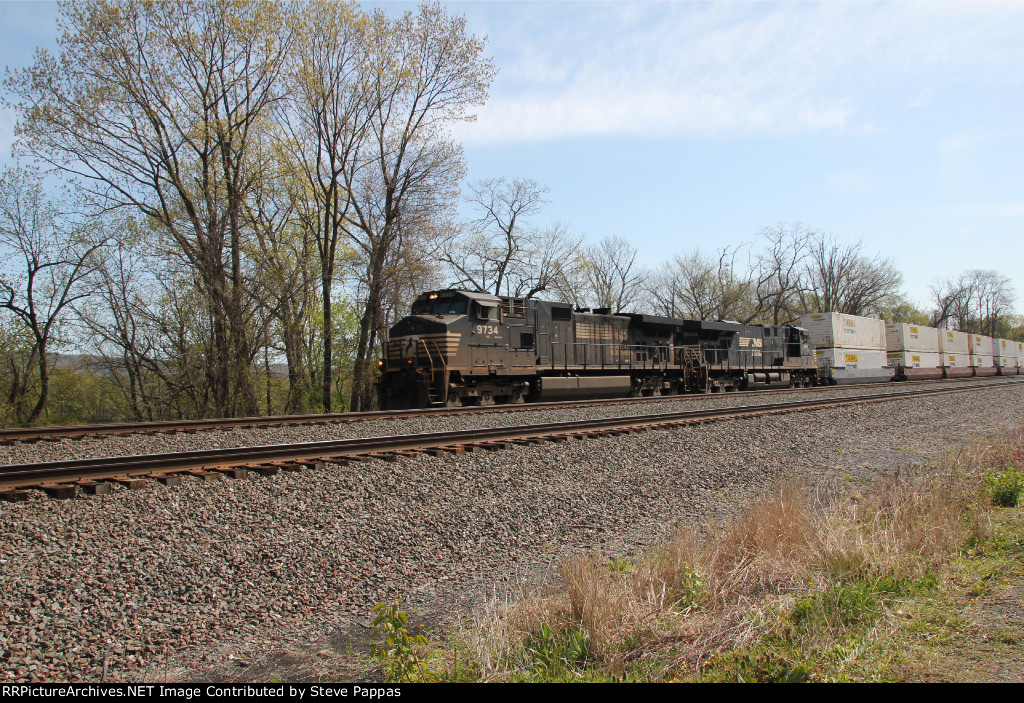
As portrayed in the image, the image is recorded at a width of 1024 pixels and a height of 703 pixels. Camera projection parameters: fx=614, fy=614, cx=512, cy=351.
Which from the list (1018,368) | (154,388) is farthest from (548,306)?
(1018,368)

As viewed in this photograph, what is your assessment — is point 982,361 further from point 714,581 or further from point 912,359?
point 714,581

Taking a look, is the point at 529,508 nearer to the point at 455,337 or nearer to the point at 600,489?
the point at 600,489

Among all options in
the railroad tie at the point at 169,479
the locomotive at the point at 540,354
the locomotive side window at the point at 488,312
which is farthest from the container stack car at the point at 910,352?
the railroad tie at the point at 169,479

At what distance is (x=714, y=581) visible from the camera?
13.1ft

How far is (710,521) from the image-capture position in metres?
5.52

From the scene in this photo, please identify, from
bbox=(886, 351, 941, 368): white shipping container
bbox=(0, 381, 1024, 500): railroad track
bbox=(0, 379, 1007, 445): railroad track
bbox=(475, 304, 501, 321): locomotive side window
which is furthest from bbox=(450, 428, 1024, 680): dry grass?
bbox=(886, 351, 941, 368): white shipping container

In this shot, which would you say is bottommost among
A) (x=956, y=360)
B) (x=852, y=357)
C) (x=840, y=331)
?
(x=956, y=360)

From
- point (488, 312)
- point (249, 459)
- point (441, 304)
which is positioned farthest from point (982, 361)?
point (249, 459)

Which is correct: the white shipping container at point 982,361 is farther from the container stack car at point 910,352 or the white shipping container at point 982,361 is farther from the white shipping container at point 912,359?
the white shipping container at point 912,359

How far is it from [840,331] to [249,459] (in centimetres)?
→ 3033

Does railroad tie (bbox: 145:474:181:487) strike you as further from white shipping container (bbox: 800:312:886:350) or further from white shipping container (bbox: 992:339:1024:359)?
white shipping container (bbox: 992:339:1024:359)

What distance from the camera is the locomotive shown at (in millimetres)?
15492

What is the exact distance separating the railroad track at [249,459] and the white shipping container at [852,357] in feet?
77.1

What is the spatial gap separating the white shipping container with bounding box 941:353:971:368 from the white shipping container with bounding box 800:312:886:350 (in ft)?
25.7
